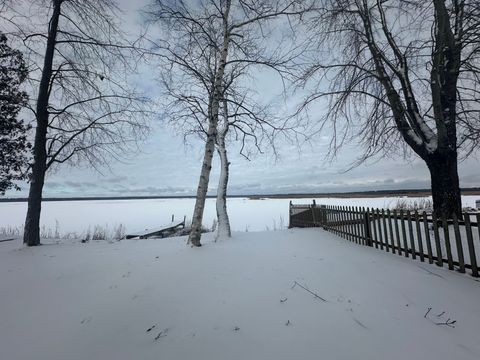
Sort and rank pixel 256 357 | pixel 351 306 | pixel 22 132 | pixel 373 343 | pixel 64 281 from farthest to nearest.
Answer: pixel 22 132
pixel 64 281
pixel 351 306
pixel 373 343
pixel 256 357

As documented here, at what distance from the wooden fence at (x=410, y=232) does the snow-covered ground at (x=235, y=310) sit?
1.42 ft

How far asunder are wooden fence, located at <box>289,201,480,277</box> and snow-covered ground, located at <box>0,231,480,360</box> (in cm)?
43

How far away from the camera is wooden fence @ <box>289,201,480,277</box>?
4938 millimetres

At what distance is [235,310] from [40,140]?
8479 mm

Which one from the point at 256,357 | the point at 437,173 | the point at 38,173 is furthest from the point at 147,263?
the point at 437,173

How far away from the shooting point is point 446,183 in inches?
336

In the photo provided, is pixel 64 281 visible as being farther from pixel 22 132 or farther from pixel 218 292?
pixel 22 132

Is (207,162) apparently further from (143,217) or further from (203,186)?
(143,217)

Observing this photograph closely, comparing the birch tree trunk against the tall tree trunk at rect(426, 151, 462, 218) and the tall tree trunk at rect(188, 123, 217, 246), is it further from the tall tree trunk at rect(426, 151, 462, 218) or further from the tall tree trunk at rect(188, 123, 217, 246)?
the tall tree trunk at rect(426, 151, 462, 218)

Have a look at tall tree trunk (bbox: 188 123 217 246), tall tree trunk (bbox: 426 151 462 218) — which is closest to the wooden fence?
tall tree trunk (bbox: 426 151 462 218)

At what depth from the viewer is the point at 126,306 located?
11.2 ft

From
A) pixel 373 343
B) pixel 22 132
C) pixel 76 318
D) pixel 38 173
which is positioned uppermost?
pixel 22 132

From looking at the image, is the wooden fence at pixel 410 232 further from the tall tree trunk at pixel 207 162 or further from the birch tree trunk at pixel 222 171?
the tall tree trunk at pixel 207 162

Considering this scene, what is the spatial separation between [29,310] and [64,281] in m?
0.97
